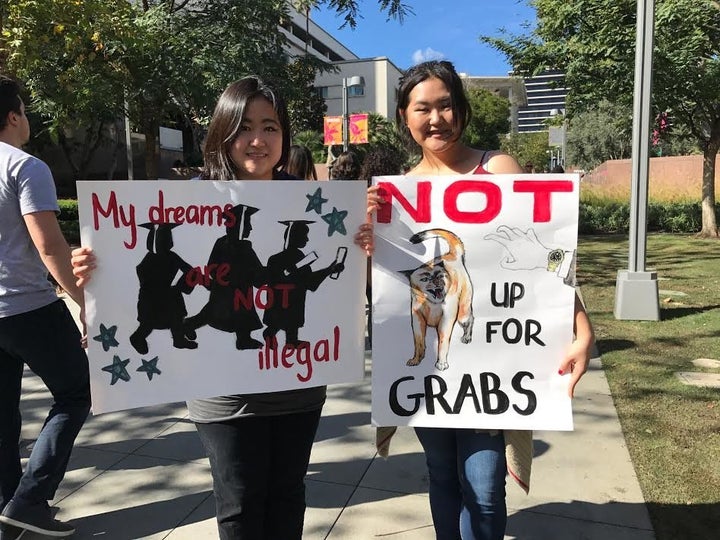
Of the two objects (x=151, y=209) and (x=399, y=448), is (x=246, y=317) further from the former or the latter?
(x=399, y=448)

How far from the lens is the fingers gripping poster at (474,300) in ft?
6.41

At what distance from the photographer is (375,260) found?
6.75 ft

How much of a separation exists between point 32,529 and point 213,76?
9.23 meters

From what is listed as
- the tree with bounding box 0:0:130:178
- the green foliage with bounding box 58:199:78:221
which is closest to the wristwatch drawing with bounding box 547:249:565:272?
the tree with bounding box 0:0:130:178

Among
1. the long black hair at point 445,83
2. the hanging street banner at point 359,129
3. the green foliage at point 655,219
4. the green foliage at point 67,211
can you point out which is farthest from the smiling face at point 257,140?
the green foliage at point 67,211

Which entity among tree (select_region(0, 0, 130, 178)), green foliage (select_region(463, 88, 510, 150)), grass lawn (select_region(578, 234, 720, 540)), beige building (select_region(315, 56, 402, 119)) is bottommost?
grass lawn (select_region(578, 234, 720, 540))

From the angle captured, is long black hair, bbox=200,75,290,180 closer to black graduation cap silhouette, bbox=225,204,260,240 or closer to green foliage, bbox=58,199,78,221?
black graduation cap silhouette, bbox=225,204,260,240

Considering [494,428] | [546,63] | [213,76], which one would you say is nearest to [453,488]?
[494,428]

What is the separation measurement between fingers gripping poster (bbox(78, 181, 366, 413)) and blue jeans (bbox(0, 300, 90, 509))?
0.78 meters

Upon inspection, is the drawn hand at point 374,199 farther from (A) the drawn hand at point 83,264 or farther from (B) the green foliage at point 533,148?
(B) the green foliage at point 533,148

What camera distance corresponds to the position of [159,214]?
196cm

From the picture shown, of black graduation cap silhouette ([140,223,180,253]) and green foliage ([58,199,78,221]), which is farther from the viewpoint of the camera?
green foliage ([58,199,78,221])

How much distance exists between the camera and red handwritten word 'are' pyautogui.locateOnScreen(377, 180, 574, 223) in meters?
1.93

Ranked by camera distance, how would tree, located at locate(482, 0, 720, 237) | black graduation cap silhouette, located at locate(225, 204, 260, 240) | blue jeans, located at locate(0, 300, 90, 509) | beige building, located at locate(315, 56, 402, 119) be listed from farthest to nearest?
beige building, located at locate(315, 56, 402, 119), tree, located at locate(482, 0, 720, 237), blue jeans, located at locate(0, 300, 90, 509), black graduation cap silhouette, located at locate(225, 204, 260, 240)
